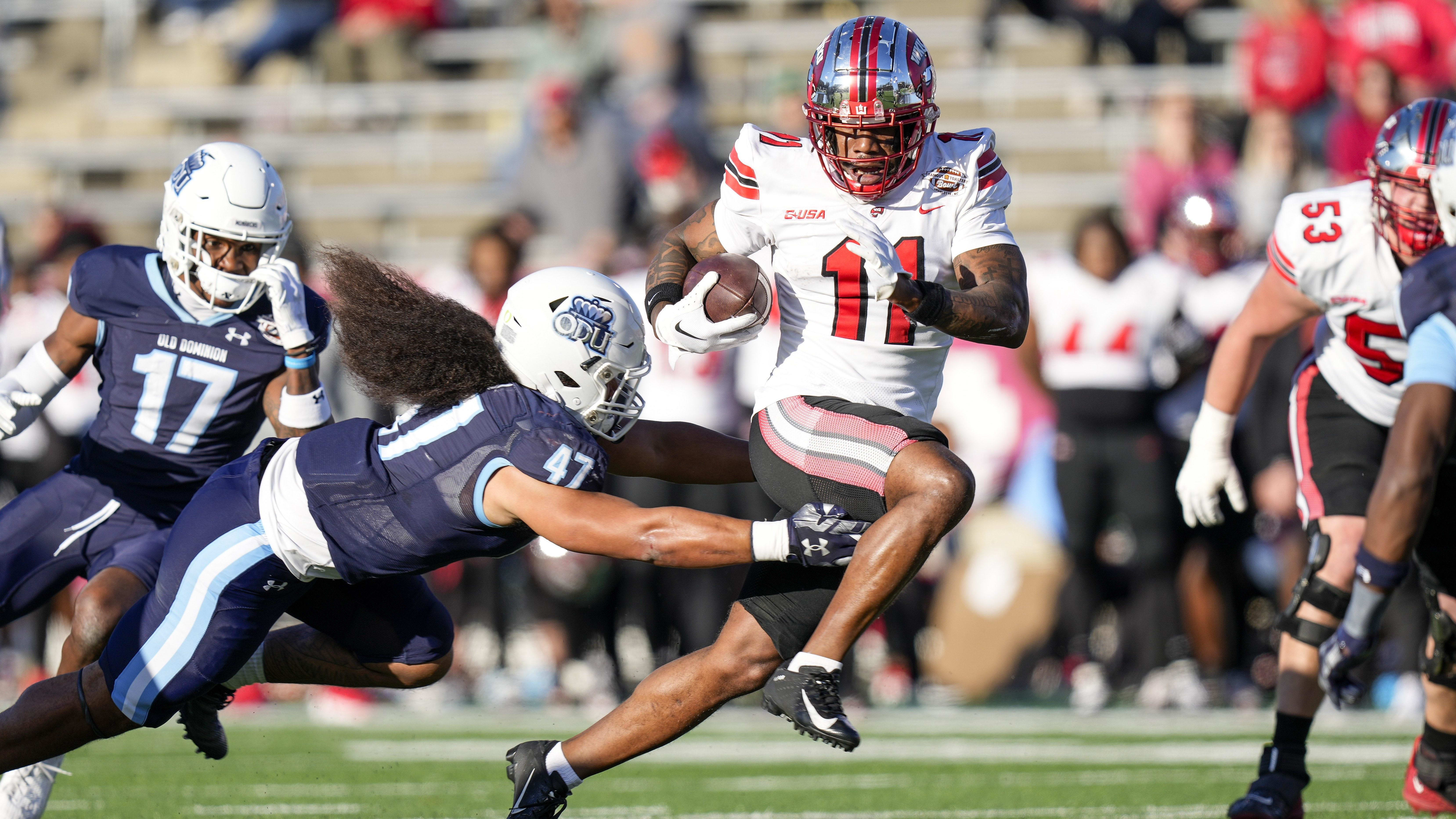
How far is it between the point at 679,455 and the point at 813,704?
985 millimetres

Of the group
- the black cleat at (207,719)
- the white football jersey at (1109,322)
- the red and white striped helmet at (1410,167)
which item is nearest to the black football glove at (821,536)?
the black cleat at (207,719)

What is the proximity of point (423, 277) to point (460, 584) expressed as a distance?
1810mm

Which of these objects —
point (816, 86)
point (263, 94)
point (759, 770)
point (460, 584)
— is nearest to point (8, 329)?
point (460, 584)

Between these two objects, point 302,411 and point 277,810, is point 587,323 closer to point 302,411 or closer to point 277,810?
point 302,411

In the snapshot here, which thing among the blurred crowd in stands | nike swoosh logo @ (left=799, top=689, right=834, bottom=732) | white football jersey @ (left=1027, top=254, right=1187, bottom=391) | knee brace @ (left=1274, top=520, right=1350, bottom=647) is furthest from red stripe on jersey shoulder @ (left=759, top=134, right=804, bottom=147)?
white football jersey @ (left=1027, top=254, right=1187, bottom=391)

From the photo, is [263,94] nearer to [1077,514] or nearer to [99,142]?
[99,142]

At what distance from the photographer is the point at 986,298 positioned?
12.5 feet

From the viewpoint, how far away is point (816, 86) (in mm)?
4078

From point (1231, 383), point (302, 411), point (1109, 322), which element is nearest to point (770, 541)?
point (302, 411)

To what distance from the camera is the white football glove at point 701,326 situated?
12.7ft

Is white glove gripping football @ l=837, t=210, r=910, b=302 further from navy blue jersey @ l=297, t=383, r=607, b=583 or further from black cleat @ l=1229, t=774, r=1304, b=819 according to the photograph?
black cleat @ l=1229, t=774, r=1304, b=819

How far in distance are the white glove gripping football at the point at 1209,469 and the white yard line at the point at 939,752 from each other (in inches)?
52.1

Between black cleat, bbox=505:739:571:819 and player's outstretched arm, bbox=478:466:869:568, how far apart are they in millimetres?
727

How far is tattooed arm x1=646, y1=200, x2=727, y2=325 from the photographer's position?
419 centimetres
